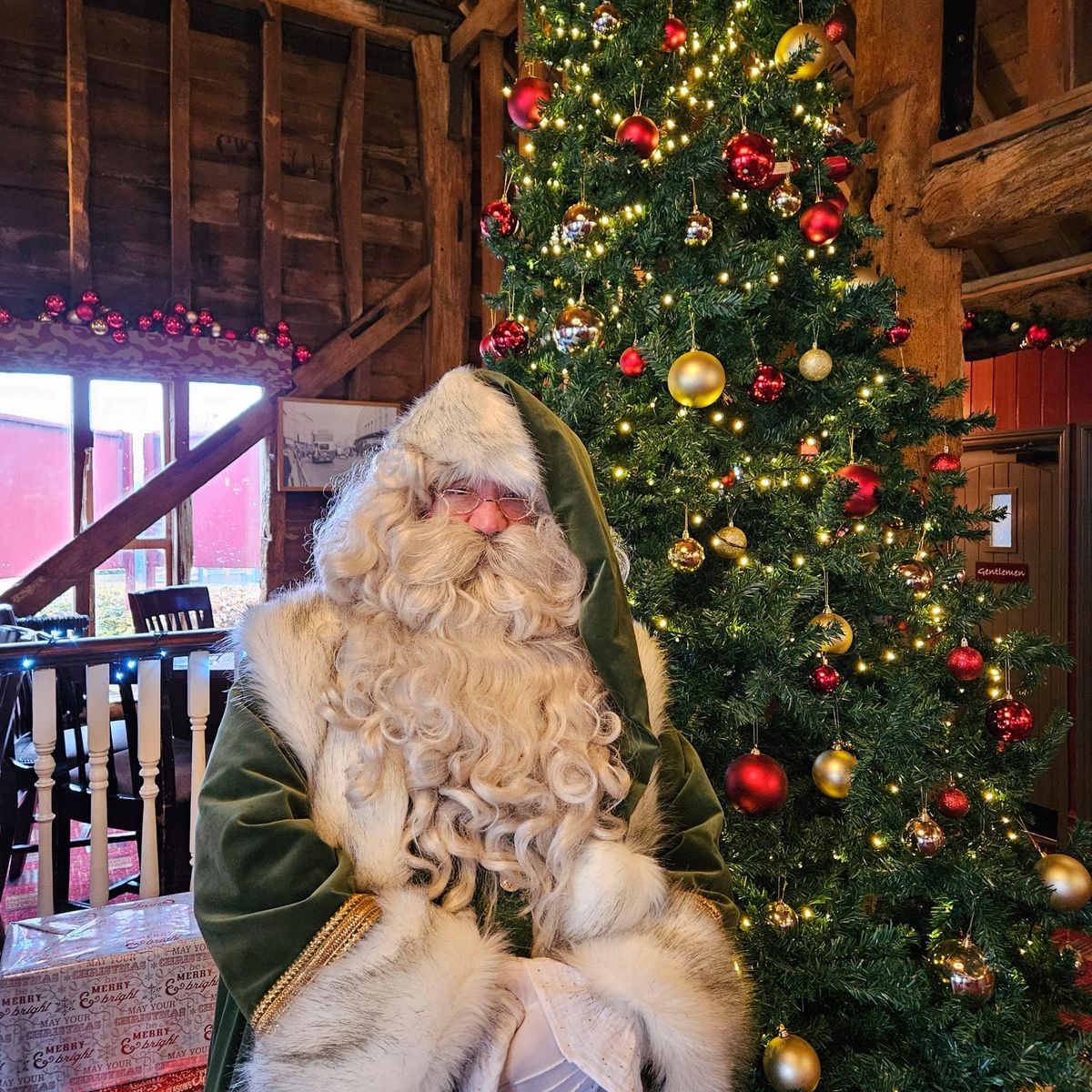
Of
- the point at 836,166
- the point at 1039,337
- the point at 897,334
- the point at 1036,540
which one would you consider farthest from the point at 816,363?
the point at 1036,540

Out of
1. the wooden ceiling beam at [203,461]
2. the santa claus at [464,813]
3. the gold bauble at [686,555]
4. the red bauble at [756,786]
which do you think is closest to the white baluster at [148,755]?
the santa claus at [464,813]

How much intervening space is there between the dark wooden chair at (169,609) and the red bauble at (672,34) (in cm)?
351

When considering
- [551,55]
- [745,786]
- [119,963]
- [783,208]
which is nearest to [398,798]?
[745,786]

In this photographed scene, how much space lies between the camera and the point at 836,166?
216 cm

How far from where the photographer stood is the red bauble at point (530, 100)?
2.40m

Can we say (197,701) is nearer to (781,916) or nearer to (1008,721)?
(781,916)

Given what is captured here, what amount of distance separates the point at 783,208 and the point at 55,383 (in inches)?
188

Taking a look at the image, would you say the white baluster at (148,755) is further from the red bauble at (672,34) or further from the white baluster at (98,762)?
the red bauble at (672,34)

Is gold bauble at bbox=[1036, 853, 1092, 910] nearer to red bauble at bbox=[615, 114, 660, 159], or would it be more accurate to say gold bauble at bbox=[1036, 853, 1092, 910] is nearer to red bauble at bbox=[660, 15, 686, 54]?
red bauble at bbox=[615, 114, 660, 159]

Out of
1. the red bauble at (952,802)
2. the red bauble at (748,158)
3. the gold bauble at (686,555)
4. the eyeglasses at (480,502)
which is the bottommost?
the red bauble at (952,802)

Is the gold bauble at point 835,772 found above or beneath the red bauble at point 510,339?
beneath

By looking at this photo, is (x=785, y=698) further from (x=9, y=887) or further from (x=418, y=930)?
(x=9, y=887)

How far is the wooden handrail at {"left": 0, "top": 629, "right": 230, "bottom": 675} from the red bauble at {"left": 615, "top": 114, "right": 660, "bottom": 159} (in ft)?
5.67

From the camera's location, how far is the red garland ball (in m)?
4.10
